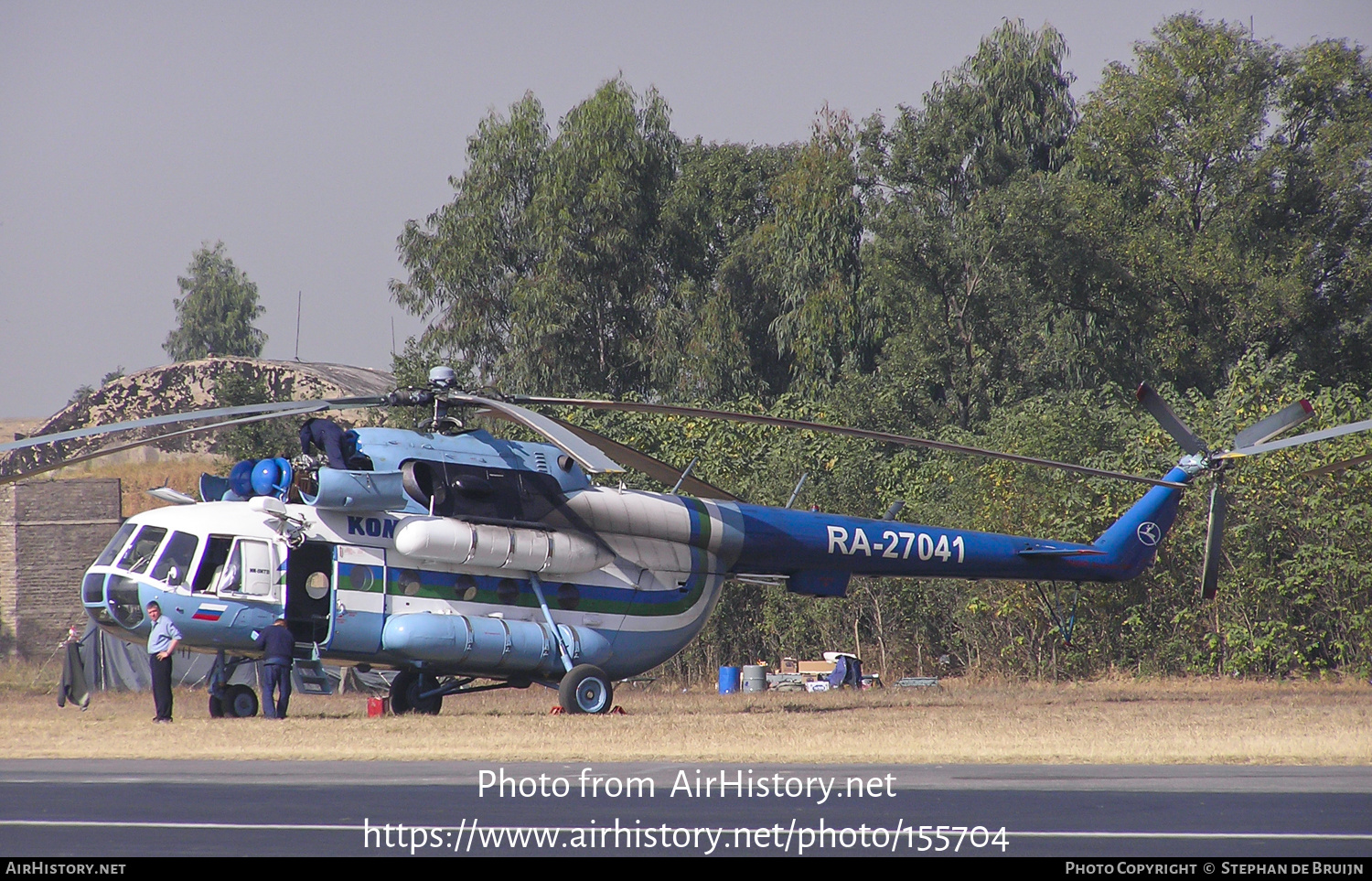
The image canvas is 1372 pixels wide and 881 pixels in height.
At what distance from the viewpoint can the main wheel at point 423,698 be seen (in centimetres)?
1753

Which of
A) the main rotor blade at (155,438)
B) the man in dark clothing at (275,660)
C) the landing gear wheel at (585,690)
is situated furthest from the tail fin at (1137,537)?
the main rotor blade at (155,438)

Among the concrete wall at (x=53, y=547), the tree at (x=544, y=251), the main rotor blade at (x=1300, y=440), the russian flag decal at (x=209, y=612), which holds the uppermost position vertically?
the tree at (x=544, y=251)

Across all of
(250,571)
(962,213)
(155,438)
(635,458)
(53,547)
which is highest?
(962,213)

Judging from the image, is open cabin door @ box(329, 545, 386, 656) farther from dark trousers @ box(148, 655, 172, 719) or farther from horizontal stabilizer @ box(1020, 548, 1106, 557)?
horizontal stabilizer @ box(1020, 548, 1106, 557)

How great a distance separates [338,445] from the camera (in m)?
16.4

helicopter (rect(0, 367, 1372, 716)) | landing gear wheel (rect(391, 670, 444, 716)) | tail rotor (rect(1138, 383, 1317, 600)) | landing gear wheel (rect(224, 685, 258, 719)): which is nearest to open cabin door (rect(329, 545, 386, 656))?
helicopter (rect(0, 367, 1372, 716))

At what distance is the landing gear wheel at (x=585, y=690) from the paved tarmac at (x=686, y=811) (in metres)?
5.38

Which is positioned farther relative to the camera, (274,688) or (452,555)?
(452,555)

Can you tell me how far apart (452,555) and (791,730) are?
463 cm

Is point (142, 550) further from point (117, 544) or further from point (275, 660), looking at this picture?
point (275, 660)

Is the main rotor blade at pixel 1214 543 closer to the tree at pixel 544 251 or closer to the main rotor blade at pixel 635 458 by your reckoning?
the main rotor blade at pixel 635 458

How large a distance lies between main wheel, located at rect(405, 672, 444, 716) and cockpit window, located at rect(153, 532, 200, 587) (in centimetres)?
307

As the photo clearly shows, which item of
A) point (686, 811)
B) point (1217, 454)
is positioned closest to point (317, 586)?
point (686, 811)

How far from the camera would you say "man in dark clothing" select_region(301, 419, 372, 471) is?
1633cm
